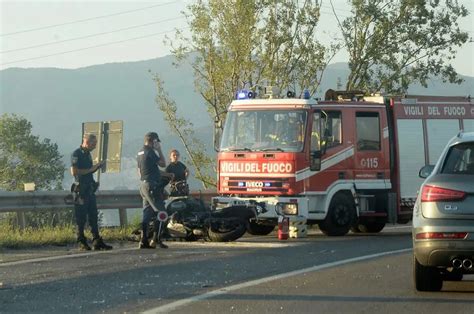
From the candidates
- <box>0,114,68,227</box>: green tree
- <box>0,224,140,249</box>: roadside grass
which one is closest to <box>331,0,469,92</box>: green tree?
<box>0,224,140,249</box>: roadside grass

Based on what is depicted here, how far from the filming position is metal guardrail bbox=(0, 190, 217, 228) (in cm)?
1794

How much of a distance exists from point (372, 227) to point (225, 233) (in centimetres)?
465

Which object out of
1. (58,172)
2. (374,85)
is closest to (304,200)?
(374,85)

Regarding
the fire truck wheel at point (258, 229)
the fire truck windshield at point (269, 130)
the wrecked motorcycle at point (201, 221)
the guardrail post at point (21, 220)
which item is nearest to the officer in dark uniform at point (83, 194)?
the wrecked motorcycle at point (201, 221)

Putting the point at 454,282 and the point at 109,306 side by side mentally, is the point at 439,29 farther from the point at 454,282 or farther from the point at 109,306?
the point at 109,306

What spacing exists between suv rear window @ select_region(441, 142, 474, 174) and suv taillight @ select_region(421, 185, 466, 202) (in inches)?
10.8

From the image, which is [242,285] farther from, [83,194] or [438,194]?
[83,194]

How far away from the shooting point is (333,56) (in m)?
30.7

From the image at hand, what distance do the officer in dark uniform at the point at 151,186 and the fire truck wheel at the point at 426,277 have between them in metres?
6.24

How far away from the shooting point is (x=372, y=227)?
21203mm

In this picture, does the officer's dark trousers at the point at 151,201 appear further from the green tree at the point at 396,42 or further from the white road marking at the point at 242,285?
the green tree at the point at 396,42

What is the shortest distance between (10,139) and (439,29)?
5187 centimetres

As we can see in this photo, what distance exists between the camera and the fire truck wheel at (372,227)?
20938 millimetres

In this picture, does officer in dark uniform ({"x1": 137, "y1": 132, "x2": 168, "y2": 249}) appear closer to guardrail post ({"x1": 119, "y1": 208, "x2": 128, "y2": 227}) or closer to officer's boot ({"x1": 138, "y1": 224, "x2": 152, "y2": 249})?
officer's boot ({"x1": 138, "y1": 224, "x2": 152, "y2": 249})
